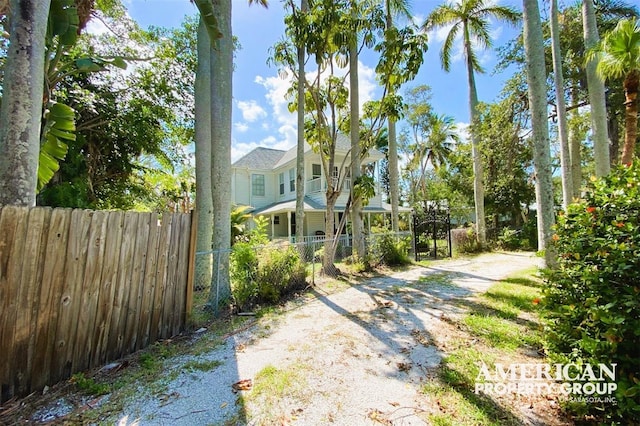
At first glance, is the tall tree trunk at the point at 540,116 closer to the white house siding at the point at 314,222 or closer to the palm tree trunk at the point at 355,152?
the palm tree trunk at the point at 355,152

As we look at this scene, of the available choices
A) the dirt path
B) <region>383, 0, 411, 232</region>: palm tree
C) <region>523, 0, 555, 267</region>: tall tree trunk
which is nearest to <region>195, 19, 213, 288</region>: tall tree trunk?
the dirt path

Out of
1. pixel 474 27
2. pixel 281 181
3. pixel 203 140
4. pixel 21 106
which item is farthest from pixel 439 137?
pixel 21 106

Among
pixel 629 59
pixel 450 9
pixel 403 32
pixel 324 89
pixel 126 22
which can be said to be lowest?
pixel 629 59

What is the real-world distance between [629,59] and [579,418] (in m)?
8.80

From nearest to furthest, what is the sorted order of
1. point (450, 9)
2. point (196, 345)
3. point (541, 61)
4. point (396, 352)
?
point (396, 352), point (196, 345), point (541, 61), point (450, 9)

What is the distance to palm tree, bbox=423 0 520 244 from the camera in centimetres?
1476

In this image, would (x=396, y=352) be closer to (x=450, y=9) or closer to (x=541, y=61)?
(x=541, y=61)

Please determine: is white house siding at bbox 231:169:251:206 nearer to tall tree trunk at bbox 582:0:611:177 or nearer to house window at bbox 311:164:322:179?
house window at bbox 311:164:322:179

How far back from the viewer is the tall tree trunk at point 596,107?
7957mm

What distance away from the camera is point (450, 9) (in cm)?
1502

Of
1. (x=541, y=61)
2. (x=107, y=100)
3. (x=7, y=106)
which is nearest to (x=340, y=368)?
(x=7, y=106)

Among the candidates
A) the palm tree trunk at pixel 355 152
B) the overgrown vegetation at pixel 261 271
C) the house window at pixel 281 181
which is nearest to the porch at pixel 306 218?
the house window at pixel 281 181

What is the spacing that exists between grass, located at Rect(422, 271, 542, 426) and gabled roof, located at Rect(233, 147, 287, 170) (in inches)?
704

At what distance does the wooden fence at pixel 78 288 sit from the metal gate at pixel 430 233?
35.2ft
